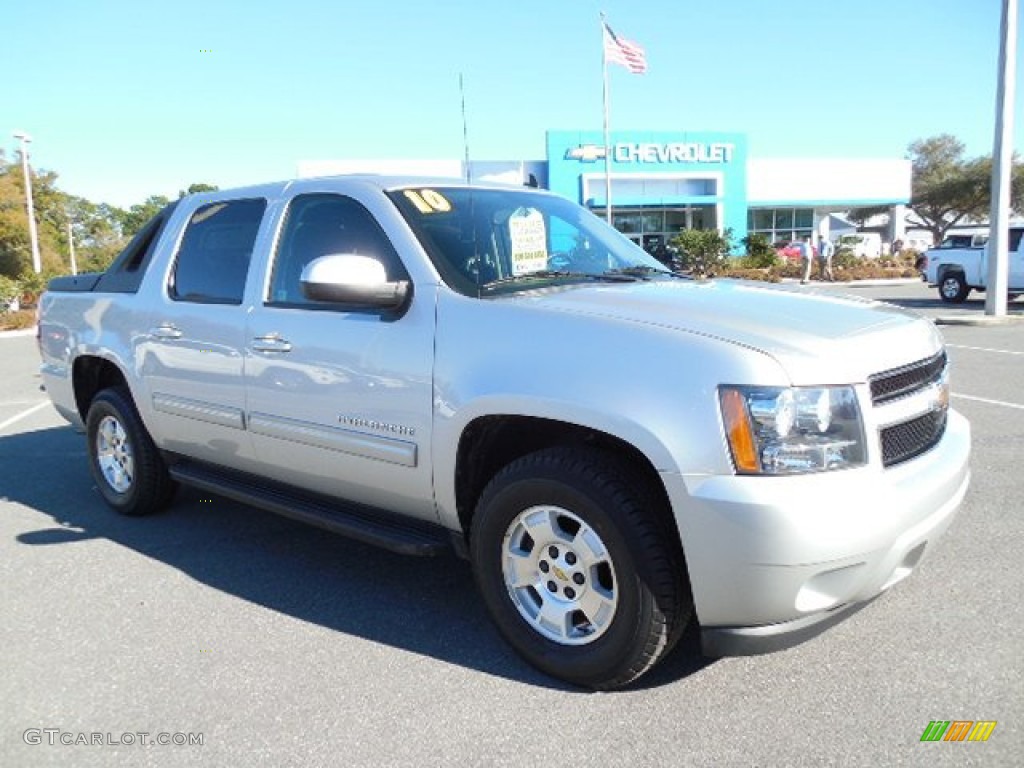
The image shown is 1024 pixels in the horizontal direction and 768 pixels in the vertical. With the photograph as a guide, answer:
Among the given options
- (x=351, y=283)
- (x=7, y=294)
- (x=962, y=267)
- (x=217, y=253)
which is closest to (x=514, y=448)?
(x=351, y=283)

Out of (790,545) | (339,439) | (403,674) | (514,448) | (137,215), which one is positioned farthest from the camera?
(137,215)

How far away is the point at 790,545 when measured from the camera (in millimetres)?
2330

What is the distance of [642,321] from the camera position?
2650mm

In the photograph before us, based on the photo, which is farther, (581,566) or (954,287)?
(954,287)

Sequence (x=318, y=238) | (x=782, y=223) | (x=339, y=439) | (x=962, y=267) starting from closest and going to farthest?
(x=339, y=439) < (x=318, y=238) < (x=962, y=267) < (x=782, y=223)

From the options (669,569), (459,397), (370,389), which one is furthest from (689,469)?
(370,389)

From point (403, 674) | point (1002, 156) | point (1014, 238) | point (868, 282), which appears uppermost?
point (1002, 156)

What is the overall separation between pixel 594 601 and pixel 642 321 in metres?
0.98

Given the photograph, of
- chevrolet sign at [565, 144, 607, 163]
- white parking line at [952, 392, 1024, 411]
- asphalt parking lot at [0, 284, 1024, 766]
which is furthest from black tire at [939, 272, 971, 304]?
chevrolet sign at [565, 144, 607, 163]

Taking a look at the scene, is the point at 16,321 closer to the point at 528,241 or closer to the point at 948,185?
the point at 528,241

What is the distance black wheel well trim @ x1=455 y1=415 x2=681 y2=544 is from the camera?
2.67 metres

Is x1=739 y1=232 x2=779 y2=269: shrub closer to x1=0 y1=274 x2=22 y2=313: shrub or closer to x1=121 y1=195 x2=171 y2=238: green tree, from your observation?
x1=0 y1=274 x2=22 y2=313: shrub

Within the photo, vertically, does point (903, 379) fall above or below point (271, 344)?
below

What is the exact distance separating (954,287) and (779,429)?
19.6 m
